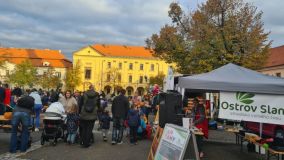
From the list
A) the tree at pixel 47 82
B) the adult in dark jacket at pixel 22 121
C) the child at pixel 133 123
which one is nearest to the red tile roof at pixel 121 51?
the tree at pixel 47 82

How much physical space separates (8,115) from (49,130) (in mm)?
1310

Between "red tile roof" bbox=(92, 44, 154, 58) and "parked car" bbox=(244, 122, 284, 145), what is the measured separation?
314 ft

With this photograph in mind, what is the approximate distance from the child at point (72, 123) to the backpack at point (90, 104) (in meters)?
0.54

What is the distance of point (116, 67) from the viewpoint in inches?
4311

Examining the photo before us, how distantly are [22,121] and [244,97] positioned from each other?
20.0 ft

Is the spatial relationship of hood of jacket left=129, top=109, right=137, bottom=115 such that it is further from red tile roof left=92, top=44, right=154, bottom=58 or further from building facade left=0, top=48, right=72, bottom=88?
building facade left=0, top=48, right=72, bottom=88

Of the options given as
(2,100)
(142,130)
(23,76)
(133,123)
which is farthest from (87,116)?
(23,76)

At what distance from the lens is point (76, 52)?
4136 inches

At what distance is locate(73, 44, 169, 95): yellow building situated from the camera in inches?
4168

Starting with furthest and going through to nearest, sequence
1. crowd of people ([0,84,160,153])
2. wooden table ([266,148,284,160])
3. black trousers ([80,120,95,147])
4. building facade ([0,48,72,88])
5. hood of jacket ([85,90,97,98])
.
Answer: building facade ([0,48,72,88])
hood of jacket ([85,90,97,98])
black trousers ([80,120,95,147])
crowd of people ([0,84,160,153])
wooden table ([266,148,284,160])

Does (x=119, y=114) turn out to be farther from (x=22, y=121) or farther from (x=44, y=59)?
(x=44, y=59)

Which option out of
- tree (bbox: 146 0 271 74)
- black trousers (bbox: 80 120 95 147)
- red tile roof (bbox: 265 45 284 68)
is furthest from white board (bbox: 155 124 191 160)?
red tile roof (bbox: 265 45 284 68)

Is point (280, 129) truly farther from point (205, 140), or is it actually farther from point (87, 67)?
point (87, 67)

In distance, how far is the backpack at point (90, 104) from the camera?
42.9 feet
